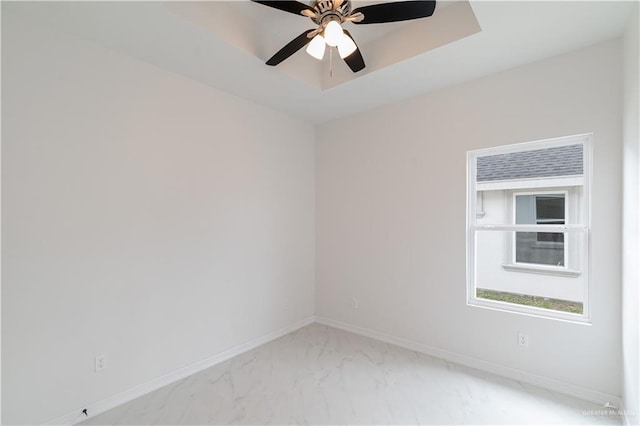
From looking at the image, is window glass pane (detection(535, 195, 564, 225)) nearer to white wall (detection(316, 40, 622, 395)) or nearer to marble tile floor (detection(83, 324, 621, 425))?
white wall (detection(316, 40, 622, 395))

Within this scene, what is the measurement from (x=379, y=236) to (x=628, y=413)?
7.60 ft

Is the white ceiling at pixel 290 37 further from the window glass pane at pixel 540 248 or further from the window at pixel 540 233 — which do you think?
the window glass pane at pixel 540 248

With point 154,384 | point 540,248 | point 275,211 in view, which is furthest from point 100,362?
point 540,248

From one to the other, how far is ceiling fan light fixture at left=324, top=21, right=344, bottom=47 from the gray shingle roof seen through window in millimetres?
1916

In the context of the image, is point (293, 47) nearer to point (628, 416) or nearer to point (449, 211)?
point (449, 211)

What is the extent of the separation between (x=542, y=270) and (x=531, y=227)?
391 mm

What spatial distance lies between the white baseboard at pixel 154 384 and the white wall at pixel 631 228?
120 inches

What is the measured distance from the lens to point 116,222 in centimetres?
233

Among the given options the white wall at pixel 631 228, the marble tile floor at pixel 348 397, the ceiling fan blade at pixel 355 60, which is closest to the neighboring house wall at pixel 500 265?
the white wall at pixel 631 228

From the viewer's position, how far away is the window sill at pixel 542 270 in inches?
98.9

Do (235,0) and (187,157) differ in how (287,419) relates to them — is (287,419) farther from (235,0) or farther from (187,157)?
(235,0)

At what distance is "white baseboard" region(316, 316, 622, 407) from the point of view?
7.43 feet

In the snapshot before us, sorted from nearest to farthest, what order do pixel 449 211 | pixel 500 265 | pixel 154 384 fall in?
1. pixel 154 384
2. pixel 500 265
3. pixel 449 211

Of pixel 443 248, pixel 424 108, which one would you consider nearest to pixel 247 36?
pixel 424 108
